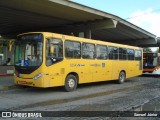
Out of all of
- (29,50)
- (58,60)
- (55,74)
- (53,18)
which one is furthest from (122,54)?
(29,50)

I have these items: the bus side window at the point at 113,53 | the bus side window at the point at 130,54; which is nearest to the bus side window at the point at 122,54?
the bus side window at the point at 130,54

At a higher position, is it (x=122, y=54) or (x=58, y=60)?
(x=122, y=54)

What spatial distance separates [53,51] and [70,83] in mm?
2040

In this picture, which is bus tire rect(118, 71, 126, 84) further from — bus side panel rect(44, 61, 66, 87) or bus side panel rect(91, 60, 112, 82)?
bus side panel rect(44, 61, 66, 87)

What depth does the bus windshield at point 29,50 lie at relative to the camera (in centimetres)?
1266

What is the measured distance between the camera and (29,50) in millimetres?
13062

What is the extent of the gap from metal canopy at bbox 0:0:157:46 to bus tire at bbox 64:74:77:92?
186 inches

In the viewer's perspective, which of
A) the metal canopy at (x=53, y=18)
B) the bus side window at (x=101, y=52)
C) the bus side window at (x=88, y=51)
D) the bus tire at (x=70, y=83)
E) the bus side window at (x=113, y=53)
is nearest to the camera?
the bus tire at (x=70, y=83)

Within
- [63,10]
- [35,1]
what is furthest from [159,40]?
[35,1]

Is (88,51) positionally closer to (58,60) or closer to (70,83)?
(70,83)

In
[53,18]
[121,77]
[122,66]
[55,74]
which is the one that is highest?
[53,18]

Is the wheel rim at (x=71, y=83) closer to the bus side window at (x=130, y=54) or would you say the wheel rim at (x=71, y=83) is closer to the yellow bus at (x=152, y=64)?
the bus side window at (x=130, y=54)

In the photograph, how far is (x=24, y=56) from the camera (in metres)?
13.3

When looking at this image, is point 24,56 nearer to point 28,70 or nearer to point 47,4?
point 28,70
